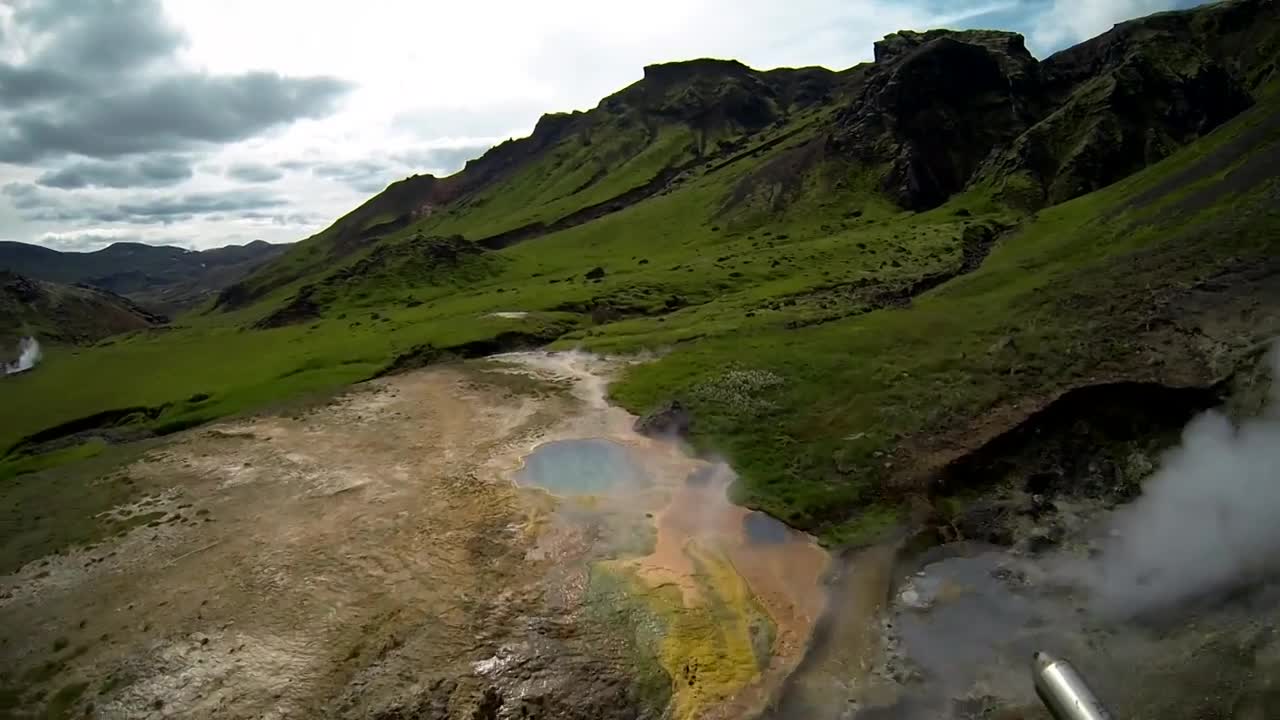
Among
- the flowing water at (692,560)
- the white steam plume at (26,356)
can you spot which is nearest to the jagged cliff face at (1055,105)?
the flowing water at (692,560)

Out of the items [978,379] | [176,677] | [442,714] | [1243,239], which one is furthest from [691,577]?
[1243,239]

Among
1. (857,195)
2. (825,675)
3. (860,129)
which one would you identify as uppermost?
(860,129)

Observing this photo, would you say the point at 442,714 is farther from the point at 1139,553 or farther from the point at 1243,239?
the point at 1243,239

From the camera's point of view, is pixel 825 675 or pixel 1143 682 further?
pixel 825 675

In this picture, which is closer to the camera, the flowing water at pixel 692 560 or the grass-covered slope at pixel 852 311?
the flowing water at pixel 692 560

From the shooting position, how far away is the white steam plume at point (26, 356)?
13650cm

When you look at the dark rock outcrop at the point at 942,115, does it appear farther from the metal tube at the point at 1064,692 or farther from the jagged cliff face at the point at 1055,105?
the metal tube at the point at 1064,692

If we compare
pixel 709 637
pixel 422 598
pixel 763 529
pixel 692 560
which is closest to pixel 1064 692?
pixel 709 637

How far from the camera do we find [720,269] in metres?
99.1

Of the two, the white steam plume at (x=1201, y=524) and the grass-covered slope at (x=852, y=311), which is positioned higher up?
the grass-covered slope at (x=852, y=311)

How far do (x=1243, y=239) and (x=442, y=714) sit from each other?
50.3 m

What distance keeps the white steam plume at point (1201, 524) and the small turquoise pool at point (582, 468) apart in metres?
19.7

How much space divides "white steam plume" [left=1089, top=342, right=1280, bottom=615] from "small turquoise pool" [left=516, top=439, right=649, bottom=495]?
19689mm

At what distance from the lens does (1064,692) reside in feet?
35.8
